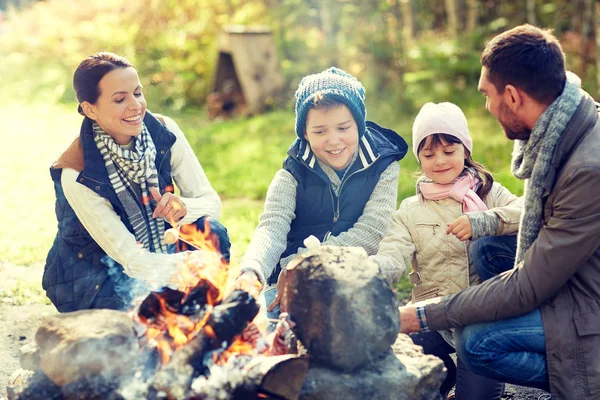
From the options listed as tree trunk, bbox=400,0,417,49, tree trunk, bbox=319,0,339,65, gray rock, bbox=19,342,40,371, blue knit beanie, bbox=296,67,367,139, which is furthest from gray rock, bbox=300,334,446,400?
tree trunk, bbox=319,0,339,65

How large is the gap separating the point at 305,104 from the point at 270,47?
7767 mm

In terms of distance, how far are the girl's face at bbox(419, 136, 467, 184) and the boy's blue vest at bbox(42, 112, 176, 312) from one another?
1474 millimetres

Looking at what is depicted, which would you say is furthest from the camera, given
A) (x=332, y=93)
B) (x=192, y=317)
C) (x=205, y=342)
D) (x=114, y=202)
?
(x=114, y=202)

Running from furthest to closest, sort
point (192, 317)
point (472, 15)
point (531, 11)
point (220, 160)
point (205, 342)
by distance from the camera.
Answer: point (472, 15) → point (531, 11) → point (220, 160) → point (192, 317) → point (205, 342)

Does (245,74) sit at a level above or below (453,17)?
below

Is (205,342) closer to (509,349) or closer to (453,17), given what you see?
(509,349)

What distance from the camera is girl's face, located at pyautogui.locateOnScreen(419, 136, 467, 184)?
12.5ft

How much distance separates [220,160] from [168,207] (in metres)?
5.20

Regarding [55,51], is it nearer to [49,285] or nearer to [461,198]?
[49,285]

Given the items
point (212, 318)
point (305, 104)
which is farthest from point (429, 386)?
point (305, 104)

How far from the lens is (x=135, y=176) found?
13.5 feet

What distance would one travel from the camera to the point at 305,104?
3.90m

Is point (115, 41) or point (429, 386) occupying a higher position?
point (115, 41)

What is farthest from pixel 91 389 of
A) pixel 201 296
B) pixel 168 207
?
pixel 168 207
